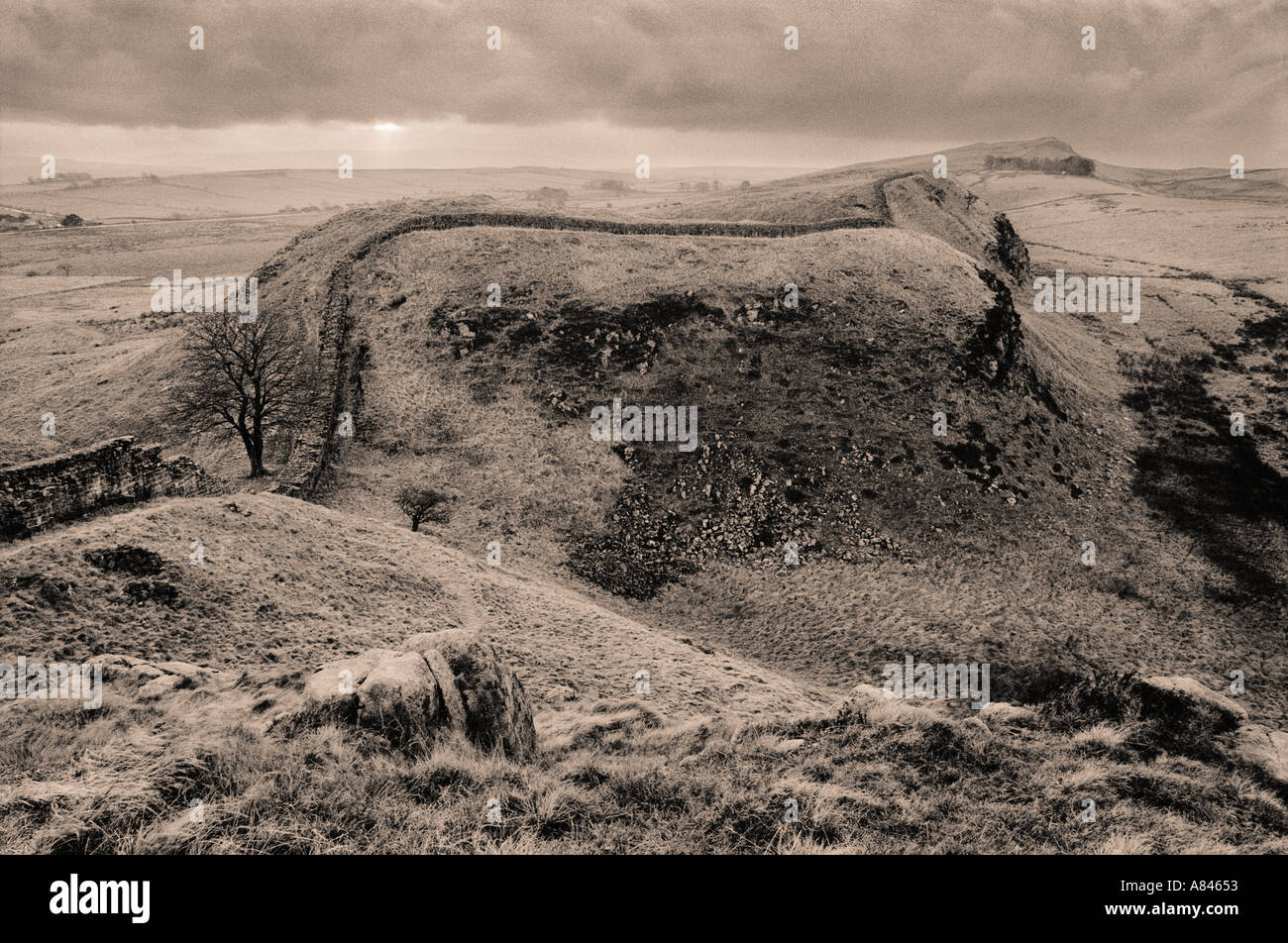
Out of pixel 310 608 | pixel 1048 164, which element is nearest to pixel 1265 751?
pixel 310 608

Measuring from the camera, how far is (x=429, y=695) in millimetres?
9555

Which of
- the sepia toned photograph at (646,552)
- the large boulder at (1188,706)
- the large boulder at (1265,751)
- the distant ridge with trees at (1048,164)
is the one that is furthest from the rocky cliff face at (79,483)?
the distant ridge with trees at (1048,164)

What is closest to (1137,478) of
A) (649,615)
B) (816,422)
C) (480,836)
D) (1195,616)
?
(1195,616)

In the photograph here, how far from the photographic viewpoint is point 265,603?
15.4 meters

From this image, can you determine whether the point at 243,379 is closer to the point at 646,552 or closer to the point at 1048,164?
the point at 646,552

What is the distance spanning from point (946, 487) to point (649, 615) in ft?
48.8

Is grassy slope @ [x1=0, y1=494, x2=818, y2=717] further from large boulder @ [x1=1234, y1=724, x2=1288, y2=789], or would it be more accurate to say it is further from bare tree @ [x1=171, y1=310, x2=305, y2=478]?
large boulder @ [x1=1234, y1=724, x2=1288, y2=789]

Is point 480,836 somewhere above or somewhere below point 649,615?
above

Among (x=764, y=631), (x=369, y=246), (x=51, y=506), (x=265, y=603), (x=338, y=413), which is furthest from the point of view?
(x=369, y=246)

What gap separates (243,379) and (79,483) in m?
14.1

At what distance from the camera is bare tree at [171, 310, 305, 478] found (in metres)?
26.1

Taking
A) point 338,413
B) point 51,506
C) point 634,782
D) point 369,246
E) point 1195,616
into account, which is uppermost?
point 369,246

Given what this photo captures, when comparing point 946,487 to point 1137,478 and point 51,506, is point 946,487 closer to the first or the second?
point 1137,478

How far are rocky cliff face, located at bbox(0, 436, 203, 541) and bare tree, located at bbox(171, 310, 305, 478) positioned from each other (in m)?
5.85
